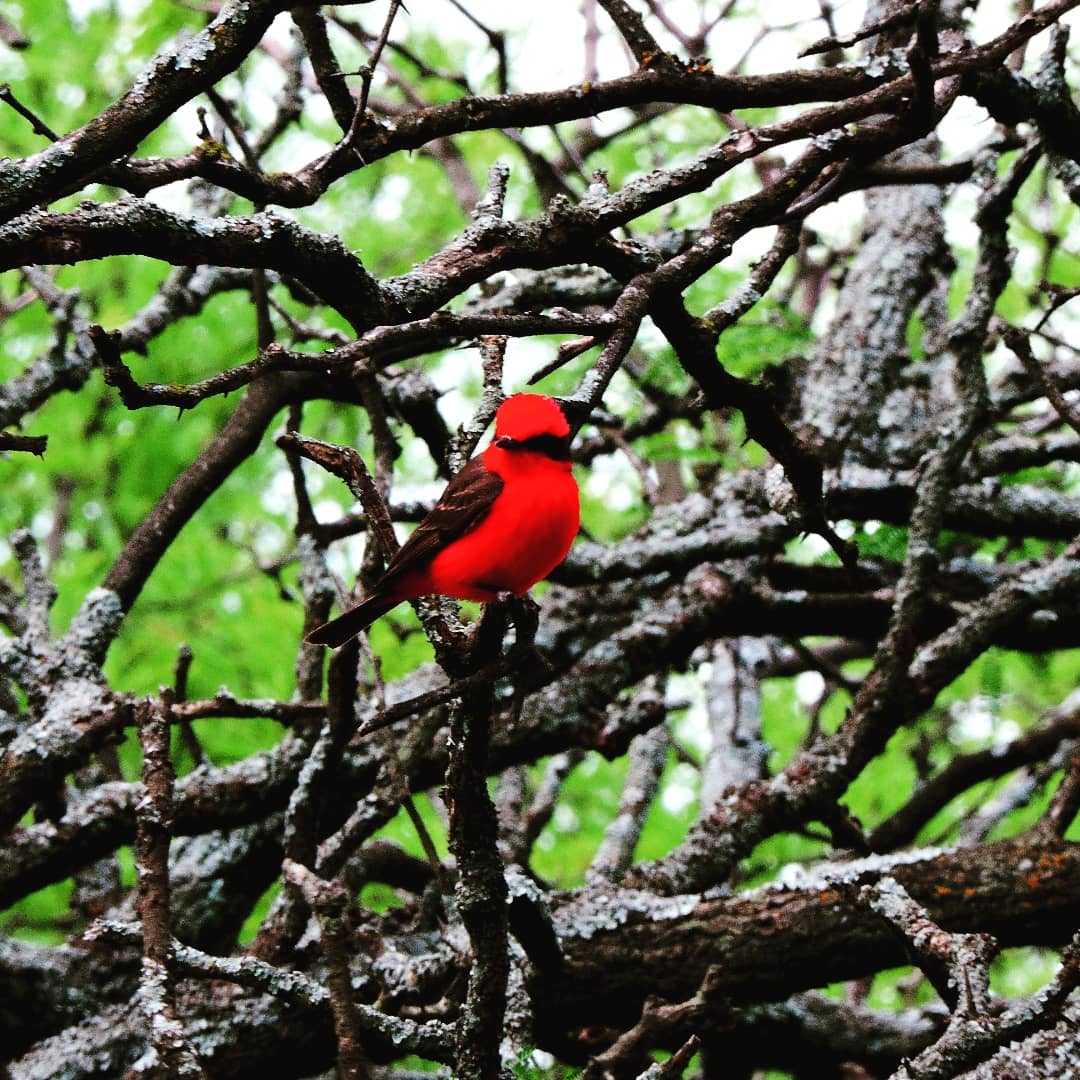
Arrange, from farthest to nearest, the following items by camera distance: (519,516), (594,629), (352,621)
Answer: (594,629), (352,621), (519,516)

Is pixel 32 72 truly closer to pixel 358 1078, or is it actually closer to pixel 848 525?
pixel 848 525

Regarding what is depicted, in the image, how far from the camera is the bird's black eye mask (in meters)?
2.92

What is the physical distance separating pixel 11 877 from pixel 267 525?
277 inches

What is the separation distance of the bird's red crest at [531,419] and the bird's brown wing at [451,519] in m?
0.12

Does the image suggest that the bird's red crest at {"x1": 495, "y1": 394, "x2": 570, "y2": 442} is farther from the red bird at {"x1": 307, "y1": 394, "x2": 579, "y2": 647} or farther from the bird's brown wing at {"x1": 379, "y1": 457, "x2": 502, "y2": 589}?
the bird's brown wing at {"x1": 379, "y1": 457, "x2": 502, "y2": 589}

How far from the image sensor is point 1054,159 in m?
4.64

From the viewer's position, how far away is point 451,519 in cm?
293

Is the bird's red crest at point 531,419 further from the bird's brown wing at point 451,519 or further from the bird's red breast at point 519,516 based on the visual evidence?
the bird's brown wing at point 451,519

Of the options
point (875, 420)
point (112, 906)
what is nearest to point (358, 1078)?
point (112, 906)

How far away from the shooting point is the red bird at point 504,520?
2.86 meters

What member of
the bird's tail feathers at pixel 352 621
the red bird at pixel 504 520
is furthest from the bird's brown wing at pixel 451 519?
the bird's tail feathers at pixel 352 621

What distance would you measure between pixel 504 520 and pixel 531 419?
0.25m

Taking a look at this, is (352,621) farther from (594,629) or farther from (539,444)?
(594,629)

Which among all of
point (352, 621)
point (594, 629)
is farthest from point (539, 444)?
point (594, 629)
